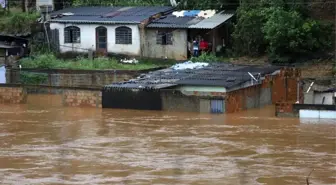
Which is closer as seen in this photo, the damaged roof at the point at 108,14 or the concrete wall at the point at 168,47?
the concrete wall at the point at 168,47

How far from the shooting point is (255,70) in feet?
113

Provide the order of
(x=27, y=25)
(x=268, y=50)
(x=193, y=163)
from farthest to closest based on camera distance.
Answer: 1. (x=27, y=25)
2. (x=268, y=50)
3. (x=193, y=163)

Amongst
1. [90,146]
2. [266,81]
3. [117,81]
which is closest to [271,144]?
[90,146]

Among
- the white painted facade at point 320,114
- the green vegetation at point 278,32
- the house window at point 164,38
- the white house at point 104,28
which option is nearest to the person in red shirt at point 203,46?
the green vegetation at point 278,32

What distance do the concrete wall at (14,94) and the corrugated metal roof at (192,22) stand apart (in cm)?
845

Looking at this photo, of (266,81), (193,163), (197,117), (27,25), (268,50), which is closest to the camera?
(193,163)

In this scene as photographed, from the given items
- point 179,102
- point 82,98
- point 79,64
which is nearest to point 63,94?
point 82,98

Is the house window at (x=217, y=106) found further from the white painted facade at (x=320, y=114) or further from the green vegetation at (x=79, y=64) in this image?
the green vegetation at (x=79, y=64)

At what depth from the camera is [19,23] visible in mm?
45156

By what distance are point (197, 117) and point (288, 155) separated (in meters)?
7.03

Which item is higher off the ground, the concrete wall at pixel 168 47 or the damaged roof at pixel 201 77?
the concrete wall at pixel 168 47

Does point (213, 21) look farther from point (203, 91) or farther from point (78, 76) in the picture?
point (203, 91)

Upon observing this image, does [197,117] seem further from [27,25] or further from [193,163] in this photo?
[27,25]

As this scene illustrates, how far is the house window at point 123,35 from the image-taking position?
4162 cm
